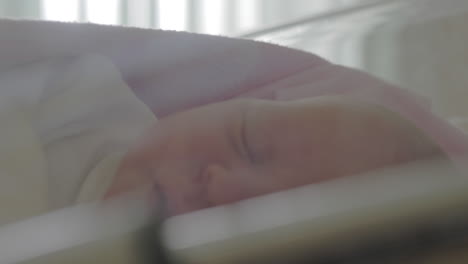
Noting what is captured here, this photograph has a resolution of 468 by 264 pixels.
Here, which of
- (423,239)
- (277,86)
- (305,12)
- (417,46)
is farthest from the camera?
(305,12)

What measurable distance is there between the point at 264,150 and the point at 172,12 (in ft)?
2.55

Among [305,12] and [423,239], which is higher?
[423,239]

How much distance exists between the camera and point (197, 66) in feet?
1.76

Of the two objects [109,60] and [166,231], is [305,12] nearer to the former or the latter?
[109,60]

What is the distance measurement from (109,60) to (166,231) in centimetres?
22

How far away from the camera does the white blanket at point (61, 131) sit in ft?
1.39

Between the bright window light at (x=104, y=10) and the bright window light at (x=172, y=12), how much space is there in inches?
2.9

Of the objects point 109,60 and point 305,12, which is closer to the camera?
point 109,60

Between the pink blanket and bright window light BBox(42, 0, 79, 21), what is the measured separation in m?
0.55

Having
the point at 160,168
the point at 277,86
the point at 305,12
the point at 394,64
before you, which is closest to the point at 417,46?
the point at 394,64

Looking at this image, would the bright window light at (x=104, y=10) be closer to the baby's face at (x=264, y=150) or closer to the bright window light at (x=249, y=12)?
the bright window light at (x=249, y=12)

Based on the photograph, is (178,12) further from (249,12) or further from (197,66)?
(197,66)

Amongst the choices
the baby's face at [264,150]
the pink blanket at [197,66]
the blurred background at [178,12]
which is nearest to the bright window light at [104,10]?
the blurred background at [178,12]

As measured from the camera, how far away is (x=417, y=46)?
0.64m
